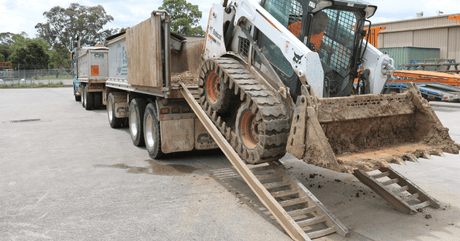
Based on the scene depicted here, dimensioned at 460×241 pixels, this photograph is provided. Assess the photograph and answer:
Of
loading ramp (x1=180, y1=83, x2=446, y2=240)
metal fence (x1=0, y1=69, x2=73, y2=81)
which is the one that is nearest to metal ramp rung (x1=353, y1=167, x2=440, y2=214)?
loading ramp (x1=180, y1=83, x2=446, y2=240)

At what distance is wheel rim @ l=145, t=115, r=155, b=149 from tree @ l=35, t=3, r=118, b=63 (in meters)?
60.6

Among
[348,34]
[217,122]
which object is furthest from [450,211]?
[217,122]

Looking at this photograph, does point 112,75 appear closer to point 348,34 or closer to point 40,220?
point 40,220

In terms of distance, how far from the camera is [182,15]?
40.7m

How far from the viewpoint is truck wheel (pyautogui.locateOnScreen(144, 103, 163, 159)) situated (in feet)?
26.5

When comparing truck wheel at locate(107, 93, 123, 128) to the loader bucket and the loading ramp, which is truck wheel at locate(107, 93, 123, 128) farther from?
the loader bucket

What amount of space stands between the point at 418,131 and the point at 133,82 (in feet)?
20.0

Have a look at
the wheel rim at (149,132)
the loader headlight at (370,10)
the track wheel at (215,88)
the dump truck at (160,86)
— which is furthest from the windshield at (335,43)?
the wheel rim at (149,132)

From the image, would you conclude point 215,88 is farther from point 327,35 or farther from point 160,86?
point 327,35

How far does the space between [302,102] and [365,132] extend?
124 centimetres

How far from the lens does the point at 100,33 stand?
219ft

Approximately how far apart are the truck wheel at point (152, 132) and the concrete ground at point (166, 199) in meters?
0.23

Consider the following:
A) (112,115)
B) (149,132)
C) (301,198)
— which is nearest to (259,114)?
(301,198)

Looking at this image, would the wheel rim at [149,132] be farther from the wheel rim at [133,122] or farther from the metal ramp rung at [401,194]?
the metal ramp rung at [401,194]
